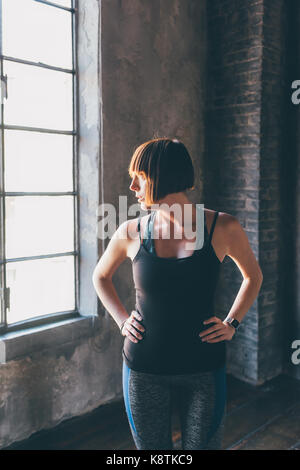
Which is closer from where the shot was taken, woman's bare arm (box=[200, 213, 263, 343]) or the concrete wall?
woman's bare arm (box=[200, 213, 263, 343])

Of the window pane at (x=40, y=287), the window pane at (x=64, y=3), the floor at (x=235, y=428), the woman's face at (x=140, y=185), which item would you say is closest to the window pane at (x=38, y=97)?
the window pane at (x=64, y=3)

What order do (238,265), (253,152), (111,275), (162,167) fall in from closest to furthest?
(162,167) → (238,265) → (111,275) → (253,152)

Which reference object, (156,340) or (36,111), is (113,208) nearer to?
(36,111)

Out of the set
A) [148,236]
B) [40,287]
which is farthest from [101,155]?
[148,236]

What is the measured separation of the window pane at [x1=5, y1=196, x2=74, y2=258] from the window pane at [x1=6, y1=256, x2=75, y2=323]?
0.08m

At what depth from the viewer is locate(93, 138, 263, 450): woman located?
4.81 ft

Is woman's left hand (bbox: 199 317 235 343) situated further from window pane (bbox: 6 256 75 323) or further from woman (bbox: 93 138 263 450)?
window pane (bbox: 6 256 75 323)

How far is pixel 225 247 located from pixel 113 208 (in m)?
1.63

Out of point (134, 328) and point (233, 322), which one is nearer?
point (134, 328)

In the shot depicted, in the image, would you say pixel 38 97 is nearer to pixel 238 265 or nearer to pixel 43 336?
pixel 43 336

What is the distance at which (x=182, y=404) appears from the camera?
155 cm

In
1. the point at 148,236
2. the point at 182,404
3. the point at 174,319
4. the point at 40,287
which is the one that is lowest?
the point at 182,404

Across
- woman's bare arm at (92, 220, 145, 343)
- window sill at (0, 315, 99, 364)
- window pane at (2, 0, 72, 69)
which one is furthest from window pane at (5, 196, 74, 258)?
woman's bare arm at (92, 220, 145, 343)

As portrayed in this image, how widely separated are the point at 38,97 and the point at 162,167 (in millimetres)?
1701
